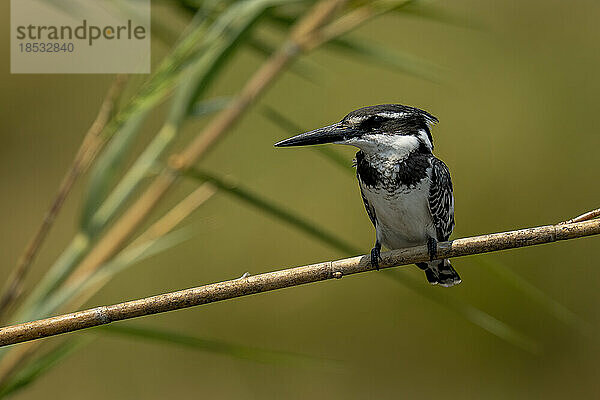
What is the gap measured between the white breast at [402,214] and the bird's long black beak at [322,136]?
165 mm

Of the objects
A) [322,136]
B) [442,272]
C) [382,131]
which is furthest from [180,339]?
[442,272]

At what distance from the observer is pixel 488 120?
3.05 m

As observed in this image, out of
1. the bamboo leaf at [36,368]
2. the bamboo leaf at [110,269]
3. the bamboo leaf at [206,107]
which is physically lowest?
the bamboo leaf at [36,368]

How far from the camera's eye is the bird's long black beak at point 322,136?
1.03 meters

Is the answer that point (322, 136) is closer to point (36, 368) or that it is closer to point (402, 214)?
point (402, 214)

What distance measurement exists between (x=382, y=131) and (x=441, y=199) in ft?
0.70

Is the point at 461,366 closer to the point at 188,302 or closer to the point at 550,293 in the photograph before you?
the point at 550,293

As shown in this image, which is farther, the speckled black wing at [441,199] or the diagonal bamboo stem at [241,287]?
the speckled black wing at [441,199]

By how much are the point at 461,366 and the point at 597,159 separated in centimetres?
98

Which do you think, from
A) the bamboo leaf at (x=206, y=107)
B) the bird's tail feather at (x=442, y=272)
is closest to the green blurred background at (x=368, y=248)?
the bird's tail feather at (x=442, y=272)

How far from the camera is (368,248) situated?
9.80 feet

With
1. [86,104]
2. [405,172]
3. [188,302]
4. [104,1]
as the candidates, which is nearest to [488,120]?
[86,104]

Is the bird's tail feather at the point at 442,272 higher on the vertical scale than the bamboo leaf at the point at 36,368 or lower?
higher

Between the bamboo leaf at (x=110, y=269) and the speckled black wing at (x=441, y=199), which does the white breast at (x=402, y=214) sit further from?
the bamboo leaf at (x=110, y=269)
